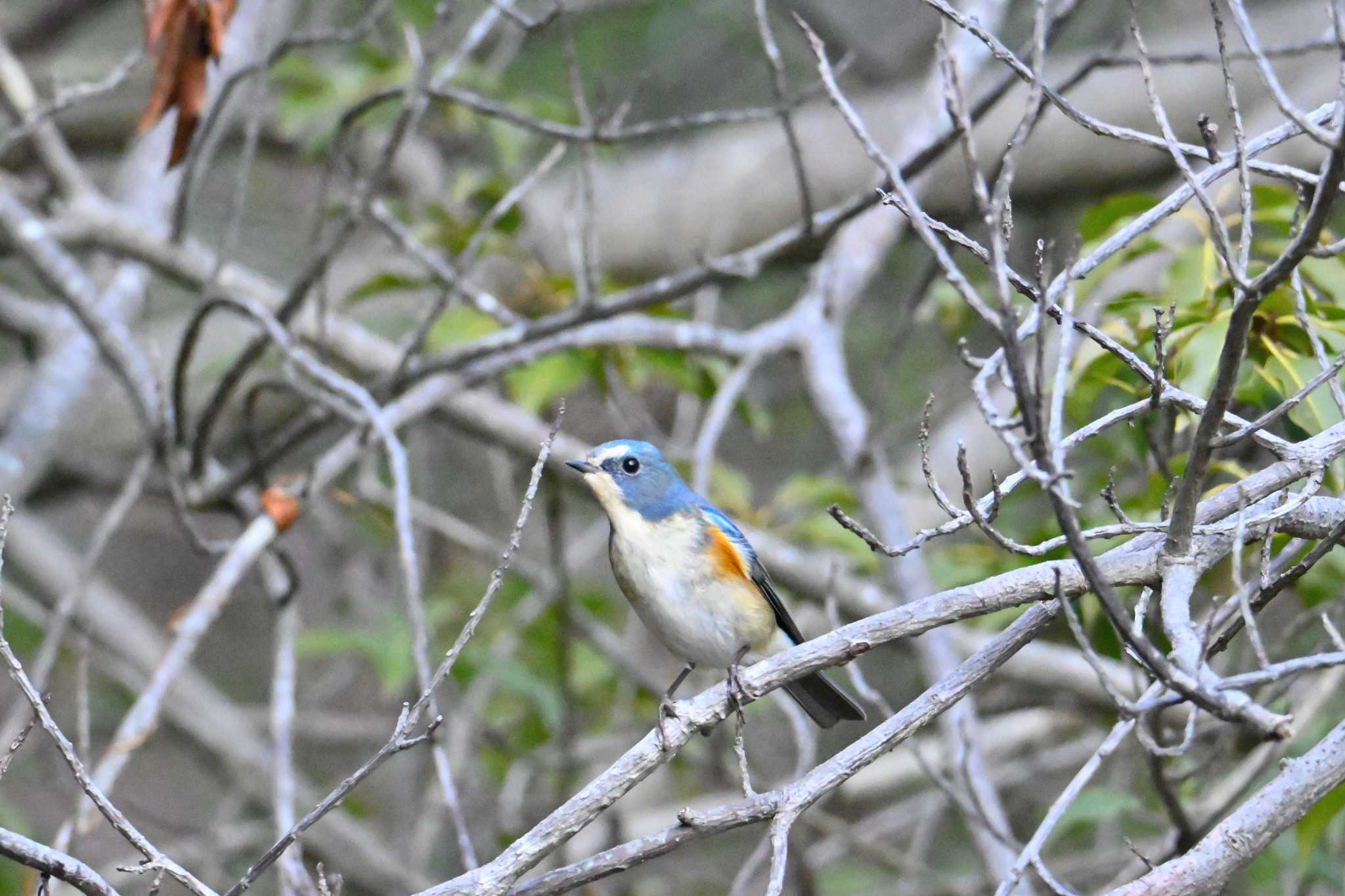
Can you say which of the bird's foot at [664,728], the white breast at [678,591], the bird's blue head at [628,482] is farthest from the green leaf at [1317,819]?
the bird's blue head at [628,482]

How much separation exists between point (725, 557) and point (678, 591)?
0.66 ft

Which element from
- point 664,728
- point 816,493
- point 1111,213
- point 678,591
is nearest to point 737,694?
point 664,728

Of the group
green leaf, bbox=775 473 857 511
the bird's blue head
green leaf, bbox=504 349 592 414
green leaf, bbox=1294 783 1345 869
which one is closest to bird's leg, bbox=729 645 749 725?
green leaf, bbox=1294 783 1345 869

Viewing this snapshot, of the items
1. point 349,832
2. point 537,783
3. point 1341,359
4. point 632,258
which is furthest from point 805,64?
point 1341,359

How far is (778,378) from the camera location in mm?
7734

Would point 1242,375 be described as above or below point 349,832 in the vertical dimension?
below

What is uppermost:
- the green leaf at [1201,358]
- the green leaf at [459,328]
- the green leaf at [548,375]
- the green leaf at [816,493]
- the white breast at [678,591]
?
the green leaf at [459,328]

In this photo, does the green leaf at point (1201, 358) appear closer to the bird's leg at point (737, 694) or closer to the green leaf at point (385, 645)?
the bird's leg at point (737, 694)

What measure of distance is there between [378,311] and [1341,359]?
5.44 meters

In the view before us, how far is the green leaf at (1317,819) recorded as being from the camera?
2340 millimetres

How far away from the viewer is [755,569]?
11.9 feet

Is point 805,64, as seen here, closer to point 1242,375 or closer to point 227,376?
point 227,376

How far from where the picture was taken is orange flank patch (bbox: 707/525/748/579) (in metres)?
3.51

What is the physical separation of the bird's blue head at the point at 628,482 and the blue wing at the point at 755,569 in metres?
0.15
